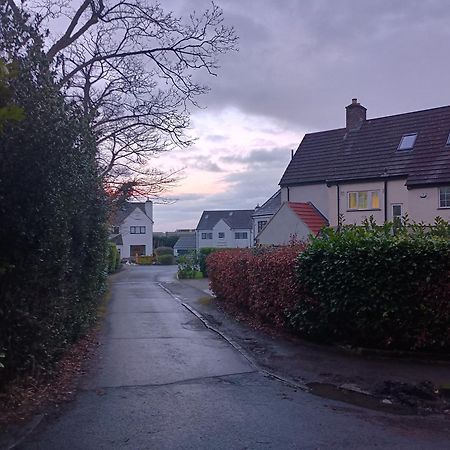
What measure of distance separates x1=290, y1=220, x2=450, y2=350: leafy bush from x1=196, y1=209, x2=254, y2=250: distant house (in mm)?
80918

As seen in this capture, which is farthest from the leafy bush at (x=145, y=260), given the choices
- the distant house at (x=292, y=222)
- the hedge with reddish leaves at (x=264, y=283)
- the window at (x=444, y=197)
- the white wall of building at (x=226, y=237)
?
the hedge with reddish leaves at (x=264, y=283)

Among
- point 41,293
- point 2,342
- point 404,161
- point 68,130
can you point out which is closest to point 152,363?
point 41,293

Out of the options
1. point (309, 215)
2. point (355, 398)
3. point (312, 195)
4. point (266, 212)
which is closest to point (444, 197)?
point (309, 215)

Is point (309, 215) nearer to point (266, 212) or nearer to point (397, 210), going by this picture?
point (397, 210)

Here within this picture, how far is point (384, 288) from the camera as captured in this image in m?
9.84

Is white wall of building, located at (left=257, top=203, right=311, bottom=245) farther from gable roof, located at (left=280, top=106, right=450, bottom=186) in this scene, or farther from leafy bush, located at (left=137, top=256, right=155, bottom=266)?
leafy bush, located at (left=137, top=256, right=155, bottom=266)

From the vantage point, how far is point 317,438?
19.9ft

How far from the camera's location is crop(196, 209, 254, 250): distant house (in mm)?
94312

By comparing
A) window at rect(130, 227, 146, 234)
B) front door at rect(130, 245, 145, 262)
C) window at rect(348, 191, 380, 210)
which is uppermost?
window at rect(130, 227, 146, 234)

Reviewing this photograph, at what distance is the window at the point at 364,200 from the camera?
31.0 metres

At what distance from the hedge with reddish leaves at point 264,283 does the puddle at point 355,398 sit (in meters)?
3.43

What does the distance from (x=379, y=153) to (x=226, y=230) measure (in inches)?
2505

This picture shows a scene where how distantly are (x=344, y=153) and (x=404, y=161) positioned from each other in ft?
14.9

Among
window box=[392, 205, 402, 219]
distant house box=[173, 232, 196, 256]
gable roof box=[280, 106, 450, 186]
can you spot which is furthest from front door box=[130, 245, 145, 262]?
window box=[392, 205, 402, 219]
